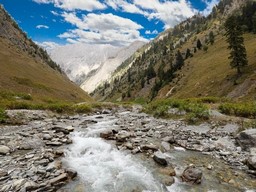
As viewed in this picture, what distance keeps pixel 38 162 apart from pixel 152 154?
7.28m

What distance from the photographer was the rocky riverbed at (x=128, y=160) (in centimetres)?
1173

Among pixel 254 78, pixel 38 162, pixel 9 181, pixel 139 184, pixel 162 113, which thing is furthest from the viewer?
pixel 254 78

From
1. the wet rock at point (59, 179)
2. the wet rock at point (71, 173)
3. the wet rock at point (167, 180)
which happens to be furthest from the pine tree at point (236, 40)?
the wet rock at point (59, 179)

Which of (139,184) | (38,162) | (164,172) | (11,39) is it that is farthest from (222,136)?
(11,39)

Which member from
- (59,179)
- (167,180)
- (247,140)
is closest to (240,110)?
(247,140)

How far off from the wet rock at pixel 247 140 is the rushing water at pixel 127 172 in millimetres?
3085

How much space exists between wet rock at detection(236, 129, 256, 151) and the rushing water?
3.08m

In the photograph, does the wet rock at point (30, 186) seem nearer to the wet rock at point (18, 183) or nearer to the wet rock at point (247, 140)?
the wet rock at point (18, 183)

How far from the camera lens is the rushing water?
1167 centimetres

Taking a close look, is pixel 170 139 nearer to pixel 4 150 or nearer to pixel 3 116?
Answer: pixel 4 150

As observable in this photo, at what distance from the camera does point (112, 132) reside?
21703 millimetres

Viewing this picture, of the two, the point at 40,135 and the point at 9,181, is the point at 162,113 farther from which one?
the point at 9,181

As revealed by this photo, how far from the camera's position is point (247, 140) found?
55.9 feet

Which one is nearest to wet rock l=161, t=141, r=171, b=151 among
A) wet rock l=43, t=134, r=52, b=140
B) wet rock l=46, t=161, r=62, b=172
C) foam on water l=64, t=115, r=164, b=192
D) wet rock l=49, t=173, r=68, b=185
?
foam on water l=64, t=115, r=164, b=192
